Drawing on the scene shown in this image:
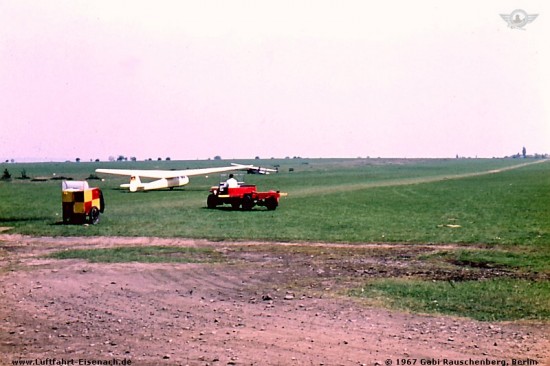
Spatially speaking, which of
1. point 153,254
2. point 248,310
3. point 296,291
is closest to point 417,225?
point 153,254

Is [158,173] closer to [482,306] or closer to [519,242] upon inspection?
[519,242]

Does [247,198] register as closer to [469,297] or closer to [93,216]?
[93,216]

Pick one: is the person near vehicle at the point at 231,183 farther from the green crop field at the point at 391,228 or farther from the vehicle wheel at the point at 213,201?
the green crop field at the point at 391,228

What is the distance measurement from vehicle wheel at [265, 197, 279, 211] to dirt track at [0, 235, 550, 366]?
15722mm

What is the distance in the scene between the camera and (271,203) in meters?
29.7

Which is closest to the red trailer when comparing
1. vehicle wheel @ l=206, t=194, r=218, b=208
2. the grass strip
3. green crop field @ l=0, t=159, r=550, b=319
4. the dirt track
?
green crop field @ l=0, t=159, r=550, b=319

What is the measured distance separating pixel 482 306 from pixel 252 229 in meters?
12.5

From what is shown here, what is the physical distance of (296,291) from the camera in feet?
35.8

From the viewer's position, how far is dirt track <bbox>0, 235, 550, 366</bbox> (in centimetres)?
722

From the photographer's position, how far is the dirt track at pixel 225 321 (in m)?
7.22

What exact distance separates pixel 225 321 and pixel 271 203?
2101 cm

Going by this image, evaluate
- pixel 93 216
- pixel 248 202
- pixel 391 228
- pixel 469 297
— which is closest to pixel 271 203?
pixel 248 202

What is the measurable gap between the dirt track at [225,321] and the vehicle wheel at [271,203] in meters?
15.7

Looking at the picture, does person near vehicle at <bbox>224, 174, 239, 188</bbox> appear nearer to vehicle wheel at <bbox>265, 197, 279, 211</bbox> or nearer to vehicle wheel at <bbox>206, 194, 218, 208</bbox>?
vehicle wheel at <bbox>206, 194, 218, 208</bbox>
